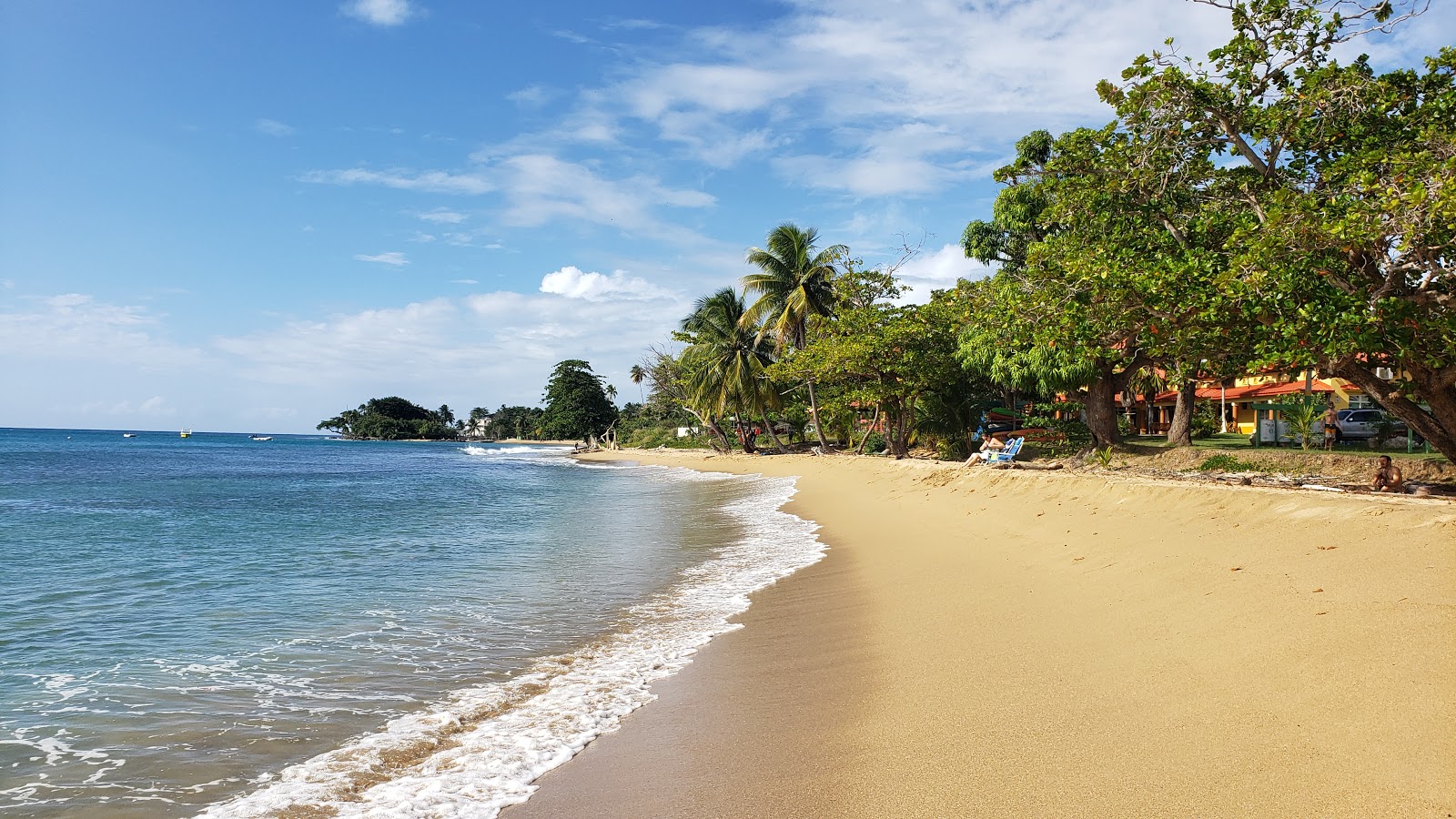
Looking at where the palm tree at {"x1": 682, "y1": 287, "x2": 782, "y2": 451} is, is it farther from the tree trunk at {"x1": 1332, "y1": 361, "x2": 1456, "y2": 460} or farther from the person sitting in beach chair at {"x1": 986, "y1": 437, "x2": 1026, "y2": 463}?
the tree trunk at {"x1": 1332, "y1": 361, "x2": 1456, "y2": 460}

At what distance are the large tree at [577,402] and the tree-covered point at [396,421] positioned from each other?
68472 mm

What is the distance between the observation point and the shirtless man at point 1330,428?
16.1 m

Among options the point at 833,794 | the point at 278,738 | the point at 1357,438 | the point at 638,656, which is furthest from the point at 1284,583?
the point at 1357,438

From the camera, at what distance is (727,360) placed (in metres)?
36.6

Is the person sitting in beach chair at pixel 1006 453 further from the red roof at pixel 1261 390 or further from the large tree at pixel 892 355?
the large tree at pixel 892 355

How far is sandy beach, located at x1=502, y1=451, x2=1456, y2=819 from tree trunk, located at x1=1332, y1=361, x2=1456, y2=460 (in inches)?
80.4

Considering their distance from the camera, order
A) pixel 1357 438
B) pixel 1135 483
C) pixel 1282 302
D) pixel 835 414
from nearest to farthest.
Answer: pixel 1282 302 → pixel 1135 483 → pixel 1357 438 → pixel 835 414

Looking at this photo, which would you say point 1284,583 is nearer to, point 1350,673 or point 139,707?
point 1350,673

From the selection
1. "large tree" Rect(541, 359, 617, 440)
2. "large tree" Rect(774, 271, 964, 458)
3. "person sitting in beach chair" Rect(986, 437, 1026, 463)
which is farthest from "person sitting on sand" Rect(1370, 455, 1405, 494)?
"large tree" Rect(541, 359, 617, 440)

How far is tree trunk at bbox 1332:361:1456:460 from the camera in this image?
864 centimetres

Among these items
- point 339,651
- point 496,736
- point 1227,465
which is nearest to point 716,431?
point 1227,465

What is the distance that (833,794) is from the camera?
333 centimetres

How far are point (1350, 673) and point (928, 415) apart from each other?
24.4 metres

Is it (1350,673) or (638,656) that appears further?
(638,656)
